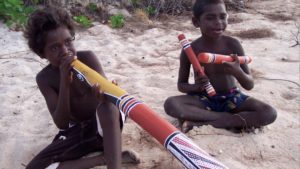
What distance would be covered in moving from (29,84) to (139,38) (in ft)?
5.54

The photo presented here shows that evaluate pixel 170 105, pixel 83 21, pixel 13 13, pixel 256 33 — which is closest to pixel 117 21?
pixel 83 21

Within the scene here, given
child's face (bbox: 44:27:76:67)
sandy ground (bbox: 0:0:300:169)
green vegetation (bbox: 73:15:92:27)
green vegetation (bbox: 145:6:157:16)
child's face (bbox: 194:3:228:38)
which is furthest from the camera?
green vegetation (bbox: 145:6:157:16)

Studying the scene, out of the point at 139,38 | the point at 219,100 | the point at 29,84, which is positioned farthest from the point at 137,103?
the point at 139,38

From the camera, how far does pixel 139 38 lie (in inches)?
184

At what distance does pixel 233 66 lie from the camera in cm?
235

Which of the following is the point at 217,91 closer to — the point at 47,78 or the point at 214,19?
the point at 214,19

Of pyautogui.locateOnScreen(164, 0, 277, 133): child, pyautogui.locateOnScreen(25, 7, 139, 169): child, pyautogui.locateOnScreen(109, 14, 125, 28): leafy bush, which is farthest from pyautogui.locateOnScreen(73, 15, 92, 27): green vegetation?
pyautogui.locateOnScreen(25, 7, 139, 169): child

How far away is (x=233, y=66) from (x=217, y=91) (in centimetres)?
31

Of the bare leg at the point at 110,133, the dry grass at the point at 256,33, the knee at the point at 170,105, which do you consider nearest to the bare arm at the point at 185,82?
the knee at the point at 170,105

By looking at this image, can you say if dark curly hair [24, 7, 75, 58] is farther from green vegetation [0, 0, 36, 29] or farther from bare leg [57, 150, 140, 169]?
green vegetation [0, 0, 36, 29]

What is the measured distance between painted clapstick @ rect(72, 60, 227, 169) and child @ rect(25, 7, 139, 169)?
0.12 m

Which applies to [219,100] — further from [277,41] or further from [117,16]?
[117,16]

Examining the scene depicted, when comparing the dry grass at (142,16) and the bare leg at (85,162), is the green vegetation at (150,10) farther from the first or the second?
the bare leg at (85,162)

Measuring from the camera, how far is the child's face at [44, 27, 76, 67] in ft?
6.59
